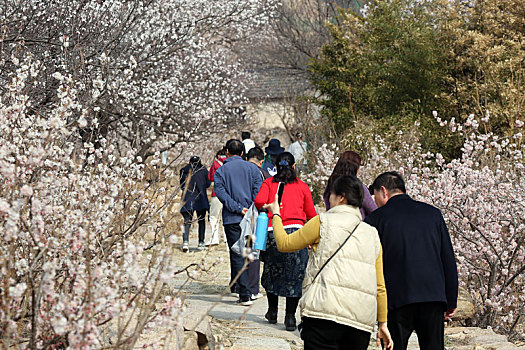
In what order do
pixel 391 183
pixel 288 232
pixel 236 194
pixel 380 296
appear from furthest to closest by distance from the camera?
pixel 236 194 < pixel 288 232 < pixel 391 183 < pixel 380 296

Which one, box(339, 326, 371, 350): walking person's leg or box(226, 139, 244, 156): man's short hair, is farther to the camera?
box(226, 139, 244, 156): man's short hair

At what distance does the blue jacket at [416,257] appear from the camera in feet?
13.8

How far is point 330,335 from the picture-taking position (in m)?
3.72

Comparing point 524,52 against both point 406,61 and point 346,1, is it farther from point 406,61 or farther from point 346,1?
point 346,1

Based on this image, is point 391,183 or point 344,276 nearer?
point 344,276

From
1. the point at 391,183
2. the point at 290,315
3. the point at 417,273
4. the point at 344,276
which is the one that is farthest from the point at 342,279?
the point at 290,315

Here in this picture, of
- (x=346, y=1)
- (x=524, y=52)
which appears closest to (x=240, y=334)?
(x=524, y=52)

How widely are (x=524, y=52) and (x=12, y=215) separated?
13.5 meters

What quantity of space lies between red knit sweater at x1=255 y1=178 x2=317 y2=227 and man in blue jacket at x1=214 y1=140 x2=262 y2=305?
3.58 feet

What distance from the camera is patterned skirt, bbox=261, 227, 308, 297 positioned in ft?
20.2

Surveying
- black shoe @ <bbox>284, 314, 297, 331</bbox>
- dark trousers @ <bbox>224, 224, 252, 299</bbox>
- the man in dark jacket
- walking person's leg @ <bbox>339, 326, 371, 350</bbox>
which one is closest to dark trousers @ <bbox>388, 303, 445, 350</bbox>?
the man in dark jacket

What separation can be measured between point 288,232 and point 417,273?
1983mm

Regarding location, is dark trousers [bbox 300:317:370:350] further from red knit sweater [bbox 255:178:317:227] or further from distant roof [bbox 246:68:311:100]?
distant roof [bbox 246:68:311:100]

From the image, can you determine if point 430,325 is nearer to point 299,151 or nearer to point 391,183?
point 391,183
